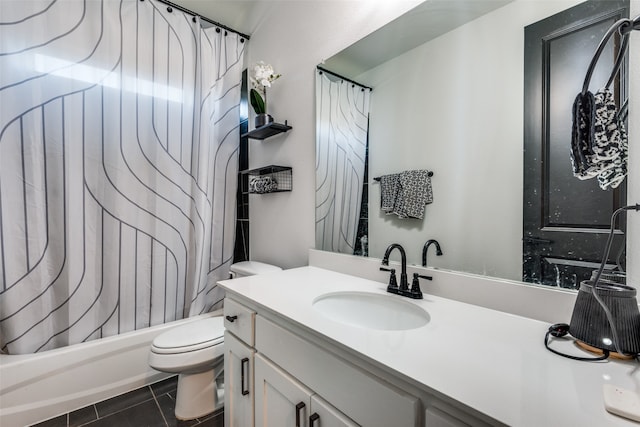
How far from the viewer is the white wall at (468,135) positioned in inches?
34.4

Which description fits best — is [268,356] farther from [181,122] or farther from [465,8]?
[181,122]

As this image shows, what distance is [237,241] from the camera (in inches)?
89.8

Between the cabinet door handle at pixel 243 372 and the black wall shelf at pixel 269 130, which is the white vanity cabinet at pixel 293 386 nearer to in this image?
the cabinet door handle at pixel 243 372

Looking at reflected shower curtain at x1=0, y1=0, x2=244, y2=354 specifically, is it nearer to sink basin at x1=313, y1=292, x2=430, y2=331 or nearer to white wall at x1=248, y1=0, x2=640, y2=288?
white wall at x1=248, y1=0, x2=640, y2=288

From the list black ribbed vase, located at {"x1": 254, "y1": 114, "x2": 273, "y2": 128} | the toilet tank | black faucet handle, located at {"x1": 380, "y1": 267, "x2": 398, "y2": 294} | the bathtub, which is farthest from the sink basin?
the bathtub

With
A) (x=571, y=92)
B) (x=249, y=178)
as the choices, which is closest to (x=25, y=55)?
(x=249, y=178)

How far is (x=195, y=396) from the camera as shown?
146 centimetres

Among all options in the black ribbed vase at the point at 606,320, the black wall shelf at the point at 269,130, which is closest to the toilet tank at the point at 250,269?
the black wall shelf at the point at 269,130

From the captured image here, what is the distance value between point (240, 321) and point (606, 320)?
3.52 ft

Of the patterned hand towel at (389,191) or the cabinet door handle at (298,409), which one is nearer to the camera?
the cabinet door handle at (298,409)

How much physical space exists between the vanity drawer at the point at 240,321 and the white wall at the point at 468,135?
0.65 m

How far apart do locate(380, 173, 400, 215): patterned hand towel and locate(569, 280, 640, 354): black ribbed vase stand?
692 millimetres

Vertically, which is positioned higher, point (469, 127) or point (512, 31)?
point (512, 31)

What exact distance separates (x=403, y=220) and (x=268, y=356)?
0.75 metres
